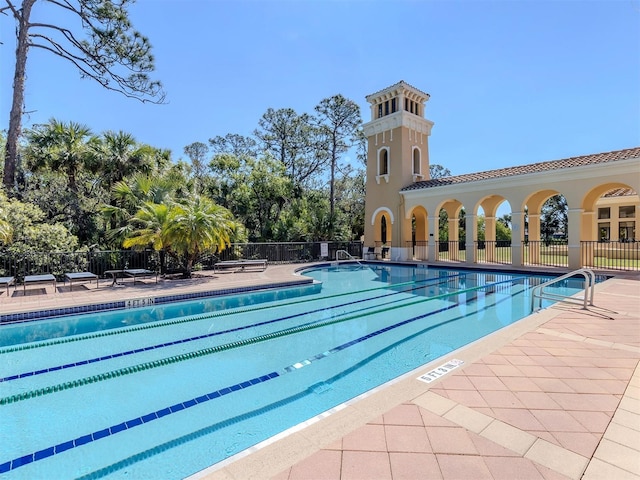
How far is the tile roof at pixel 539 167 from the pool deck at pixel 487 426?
42.0 ft

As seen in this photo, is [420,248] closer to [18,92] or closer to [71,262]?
[71,262]

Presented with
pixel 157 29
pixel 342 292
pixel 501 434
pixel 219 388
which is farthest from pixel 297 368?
pixel 157 29

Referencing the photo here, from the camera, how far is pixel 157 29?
1557cm

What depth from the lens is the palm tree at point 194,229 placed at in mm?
11664

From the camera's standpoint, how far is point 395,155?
21750mm

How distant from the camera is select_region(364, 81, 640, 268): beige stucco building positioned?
14797mm

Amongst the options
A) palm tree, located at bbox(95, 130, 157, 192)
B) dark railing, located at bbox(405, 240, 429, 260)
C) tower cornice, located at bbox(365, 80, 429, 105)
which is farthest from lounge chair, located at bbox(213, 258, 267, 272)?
tower cornice, located at bbox(365, 80, 429, 105)

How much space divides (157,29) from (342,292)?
578 inches

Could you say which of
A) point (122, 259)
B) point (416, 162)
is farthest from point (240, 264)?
point (416, 162)

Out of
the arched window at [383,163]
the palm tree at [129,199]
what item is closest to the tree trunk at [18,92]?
the palm tree at [129,199]

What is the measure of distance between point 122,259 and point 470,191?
17.0 m

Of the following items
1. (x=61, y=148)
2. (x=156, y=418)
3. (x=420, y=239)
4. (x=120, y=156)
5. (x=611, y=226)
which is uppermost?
(x=61, y=148)

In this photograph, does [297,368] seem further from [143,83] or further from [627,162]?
[143,83]

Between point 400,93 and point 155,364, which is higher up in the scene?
point 400,93
